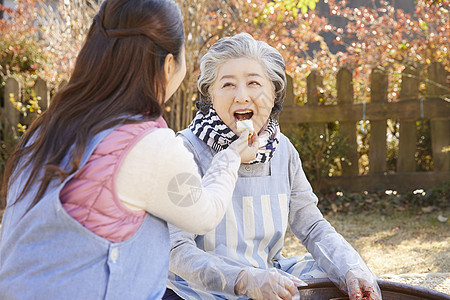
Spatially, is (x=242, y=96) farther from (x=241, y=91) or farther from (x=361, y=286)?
(x=361, y=286)

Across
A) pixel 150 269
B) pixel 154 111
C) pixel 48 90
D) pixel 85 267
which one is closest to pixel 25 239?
pixel 85 267

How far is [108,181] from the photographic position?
141cm

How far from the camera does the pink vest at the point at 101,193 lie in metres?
1.41

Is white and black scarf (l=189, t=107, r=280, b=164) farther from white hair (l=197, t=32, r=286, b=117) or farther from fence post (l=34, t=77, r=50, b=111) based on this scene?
fence post (l=34, t=77, r=50, b=111)

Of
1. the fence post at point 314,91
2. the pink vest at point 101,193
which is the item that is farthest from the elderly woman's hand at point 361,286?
the fence post at point 314,91

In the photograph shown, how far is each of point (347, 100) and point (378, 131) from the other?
42 cm

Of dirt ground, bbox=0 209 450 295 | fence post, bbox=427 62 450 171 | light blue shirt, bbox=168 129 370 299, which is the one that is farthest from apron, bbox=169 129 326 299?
fence post, bbox=427 62 450 171

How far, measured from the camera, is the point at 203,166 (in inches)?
86.9

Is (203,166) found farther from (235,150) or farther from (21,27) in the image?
(21,27)

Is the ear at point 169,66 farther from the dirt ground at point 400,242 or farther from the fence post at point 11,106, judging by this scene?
the fence post at point 11,106

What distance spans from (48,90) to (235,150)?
4.52 meters

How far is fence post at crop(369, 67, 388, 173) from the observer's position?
221 inches

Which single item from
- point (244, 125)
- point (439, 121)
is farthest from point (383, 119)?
point (244, 125)

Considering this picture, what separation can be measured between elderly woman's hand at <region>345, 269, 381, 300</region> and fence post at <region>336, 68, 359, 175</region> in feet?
12.2
